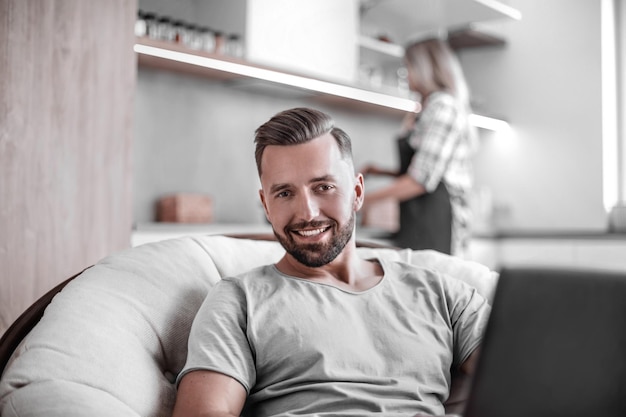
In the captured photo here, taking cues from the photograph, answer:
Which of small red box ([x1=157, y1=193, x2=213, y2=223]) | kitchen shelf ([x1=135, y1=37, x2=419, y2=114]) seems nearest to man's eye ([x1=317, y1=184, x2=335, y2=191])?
kitchen shelf ([x1=135, y1=37, x2=419, y2=114])

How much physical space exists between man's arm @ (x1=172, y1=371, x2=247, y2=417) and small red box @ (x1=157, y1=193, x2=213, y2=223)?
88.4 inches

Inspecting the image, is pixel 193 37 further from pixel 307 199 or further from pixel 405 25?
pixel 307 199

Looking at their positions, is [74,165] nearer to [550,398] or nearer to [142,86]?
[142,86]

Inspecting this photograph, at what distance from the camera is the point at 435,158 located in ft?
10.7

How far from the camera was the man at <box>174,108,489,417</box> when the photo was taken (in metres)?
1.28

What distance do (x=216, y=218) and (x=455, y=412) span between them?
2.67 metres

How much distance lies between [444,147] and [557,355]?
2601mm

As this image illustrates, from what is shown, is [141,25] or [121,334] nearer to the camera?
[121,334]

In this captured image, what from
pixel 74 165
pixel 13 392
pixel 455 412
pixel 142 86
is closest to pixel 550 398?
pixel 455 412

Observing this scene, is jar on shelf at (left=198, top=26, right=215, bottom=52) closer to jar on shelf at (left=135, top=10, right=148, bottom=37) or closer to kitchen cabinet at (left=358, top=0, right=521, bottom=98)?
jar on shelf at (left=135, top=10, right=148, bottom=37)

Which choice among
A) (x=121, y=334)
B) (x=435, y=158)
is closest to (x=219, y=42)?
(x=435, y=158)

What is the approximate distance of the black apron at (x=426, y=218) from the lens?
3.36 m

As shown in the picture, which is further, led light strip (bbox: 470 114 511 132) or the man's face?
led light strip (bbox: 470 114 511 132)

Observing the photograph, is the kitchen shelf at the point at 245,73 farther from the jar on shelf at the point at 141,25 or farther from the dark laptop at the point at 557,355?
the dark laptop at the point at 557,355
